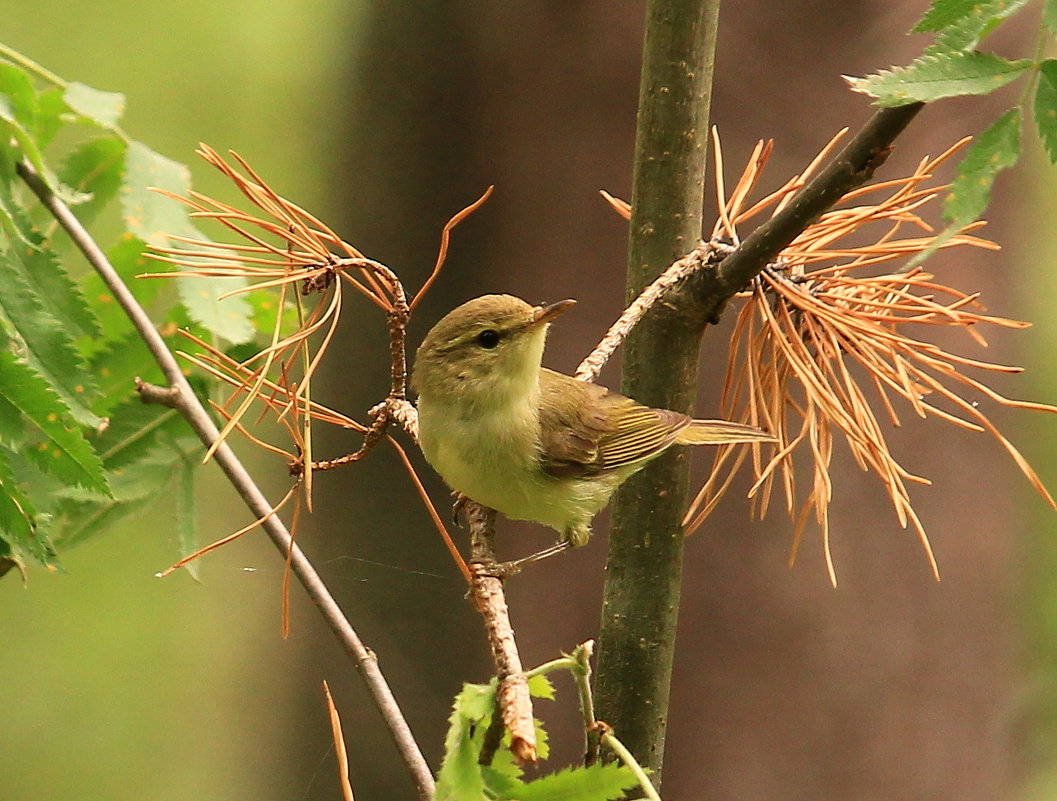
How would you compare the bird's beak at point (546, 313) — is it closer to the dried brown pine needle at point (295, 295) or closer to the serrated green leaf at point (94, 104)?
the dried brown pine needle at point (295, 295)

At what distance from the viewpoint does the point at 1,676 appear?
17.4 ft

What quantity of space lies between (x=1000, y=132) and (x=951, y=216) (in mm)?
111

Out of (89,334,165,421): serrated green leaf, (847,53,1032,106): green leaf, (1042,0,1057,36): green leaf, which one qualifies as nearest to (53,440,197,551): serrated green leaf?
(89,334,165,421): serrated green leaf

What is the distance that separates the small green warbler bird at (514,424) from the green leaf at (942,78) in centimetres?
100

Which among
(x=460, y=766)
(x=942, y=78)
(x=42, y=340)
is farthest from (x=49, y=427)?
(x=942, y=78)

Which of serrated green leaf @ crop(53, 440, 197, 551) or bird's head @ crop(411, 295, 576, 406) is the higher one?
bird's head @ crop(411, 295, 576, 406)

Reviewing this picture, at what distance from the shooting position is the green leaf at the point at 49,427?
53.0 inches

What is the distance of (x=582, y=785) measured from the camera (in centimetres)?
97

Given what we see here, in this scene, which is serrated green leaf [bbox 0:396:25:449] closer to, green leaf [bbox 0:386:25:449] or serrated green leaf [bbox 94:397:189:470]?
green leaf [bbox 0:386:25:449]

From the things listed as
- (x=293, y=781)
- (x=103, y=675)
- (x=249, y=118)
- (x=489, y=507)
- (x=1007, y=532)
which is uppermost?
(x=249, y=118)

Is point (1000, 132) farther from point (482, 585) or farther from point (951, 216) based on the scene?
point (482, 585)

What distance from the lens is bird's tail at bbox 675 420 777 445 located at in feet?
5.52

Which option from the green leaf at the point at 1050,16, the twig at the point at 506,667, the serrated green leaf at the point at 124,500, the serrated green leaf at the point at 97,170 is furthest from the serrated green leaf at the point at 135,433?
the green leaf at the point at 1050,16

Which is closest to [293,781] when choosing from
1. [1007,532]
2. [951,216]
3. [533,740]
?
[1007,532]
